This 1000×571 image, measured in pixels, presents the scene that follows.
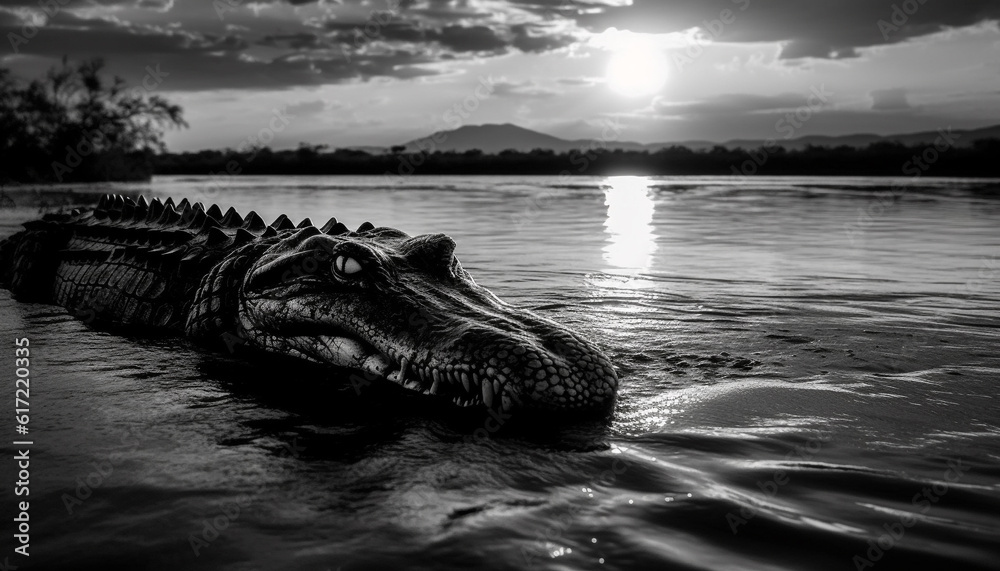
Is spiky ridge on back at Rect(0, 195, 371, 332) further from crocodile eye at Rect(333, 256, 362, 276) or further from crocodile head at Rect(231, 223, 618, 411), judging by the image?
crocodile eye at Rect(333, 256, 362, 276)

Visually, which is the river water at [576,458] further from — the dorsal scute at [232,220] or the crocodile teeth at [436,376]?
the dorsal scute at [232,220]

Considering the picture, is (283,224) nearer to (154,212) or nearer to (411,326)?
(154,212)

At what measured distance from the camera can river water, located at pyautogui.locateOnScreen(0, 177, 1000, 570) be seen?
2227mm

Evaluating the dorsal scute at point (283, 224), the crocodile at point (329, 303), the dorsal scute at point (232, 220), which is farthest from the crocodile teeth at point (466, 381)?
the dorsal scute at point (232, 220)

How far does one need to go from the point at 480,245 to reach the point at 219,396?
8613mm

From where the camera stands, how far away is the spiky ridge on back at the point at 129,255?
5.72 meters

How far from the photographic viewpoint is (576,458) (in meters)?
2.93

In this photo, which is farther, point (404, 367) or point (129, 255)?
point (129, 255)

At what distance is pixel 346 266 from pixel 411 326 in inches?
29.0

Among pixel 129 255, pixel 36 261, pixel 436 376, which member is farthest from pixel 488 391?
pixel 36 261

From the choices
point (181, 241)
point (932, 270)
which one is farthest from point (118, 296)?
point (932, 270)

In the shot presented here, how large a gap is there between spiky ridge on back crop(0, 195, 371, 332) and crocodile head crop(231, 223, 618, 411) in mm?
746

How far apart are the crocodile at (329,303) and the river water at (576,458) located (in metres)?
0.20

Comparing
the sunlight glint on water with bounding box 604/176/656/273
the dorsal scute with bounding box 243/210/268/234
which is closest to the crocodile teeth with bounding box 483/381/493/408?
the dorsal scute with bounding box 243/210/268/234
